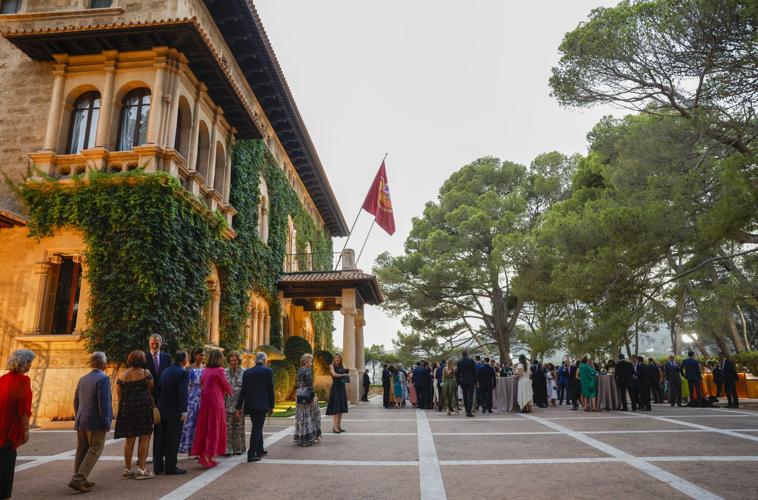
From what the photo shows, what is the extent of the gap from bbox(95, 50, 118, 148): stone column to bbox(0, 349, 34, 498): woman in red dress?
30.2ft

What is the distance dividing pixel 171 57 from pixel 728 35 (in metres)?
14.3

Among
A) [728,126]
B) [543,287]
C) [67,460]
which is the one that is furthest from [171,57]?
[728,126]

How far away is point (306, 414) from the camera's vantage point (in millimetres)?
9164

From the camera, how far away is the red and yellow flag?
2312cm

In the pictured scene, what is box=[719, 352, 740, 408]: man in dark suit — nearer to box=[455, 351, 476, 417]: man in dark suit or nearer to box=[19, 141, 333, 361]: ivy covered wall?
box=[455, 351, 476, 417]: man in dark suit

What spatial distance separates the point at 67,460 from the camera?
7578 millimetres

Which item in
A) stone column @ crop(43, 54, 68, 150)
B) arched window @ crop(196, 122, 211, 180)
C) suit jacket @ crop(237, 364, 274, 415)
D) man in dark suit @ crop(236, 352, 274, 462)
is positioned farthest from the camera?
arched window @ crop(196, 122, 211, 180)

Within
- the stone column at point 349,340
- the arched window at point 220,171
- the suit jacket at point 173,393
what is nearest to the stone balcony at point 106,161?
the arched window at point 220,171

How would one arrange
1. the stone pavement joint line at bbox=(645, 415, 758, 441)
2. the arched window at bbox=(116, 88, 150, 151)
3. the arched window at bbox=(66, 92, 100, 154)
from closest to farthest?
1. the stone pavement joint line at bbox=(645, 415, 758, 441)
2. the arched window at bbox=(116, 88, 150, 151)
3. the arched window at bbox=(66, 92, 100, 154)

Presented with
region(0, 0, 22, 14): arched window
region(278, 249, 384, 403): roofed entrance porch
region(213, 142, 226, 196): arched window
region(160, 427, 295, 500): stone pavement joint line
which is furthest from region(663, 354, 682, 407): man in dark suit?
region(0, 0, 22, 14): arched window

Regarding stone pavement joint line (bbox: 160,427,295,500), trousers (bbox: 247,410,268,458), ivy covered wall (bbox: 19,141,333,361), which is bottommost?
stone pavement joint line (bbox: 160,427,295,500)

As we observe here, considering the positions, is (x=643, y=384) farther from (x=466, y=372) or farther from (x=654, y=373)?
(x=466, y=372)

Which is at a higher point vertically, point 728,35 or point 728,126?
point 728,35

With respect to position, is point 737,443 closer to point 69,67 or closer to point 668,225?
point 668,225
